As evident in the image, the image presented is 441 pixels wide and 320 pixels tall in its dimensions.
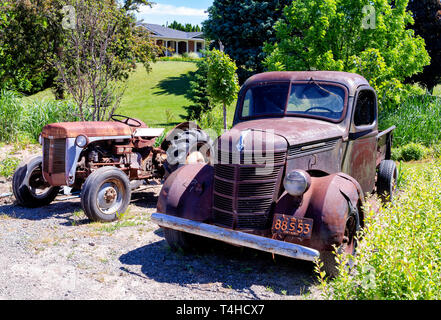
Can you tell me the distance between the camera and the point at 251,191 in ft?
14.7

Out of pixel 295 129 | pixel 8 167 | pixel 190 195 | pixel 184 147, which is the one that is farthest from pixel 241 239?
pixel 8 167

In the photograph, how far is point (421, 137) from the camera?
521 inches

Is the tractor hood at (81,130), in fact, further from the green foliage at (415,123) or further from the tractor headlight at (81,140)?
the green foliage at (415,123)

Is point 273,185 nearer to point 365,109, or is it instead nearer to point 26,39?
point 365,109

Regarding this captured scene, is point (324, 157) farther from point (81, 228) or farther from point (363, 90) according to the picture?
point (81, 228)

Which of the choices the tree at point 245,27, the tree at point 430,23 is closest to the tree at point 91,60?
the tree at point 245,27

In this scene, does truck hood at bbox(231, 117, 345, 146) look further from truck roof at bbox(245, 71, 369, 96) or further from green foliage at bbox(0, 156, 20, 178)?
green foliage at bbox(0, 156, 20, 178)

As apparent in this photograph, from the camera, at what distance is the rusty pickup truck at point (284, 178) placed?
427 cm

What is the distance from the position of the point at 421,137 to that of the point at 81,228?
35.9 ft

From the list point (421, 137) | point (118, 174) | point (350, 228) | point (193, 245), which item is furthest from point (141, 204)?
point (421, 137)

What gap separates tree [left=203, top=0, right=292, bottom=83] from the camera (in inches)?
936

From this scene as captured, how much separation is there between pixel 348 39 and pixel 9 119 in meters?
9.60

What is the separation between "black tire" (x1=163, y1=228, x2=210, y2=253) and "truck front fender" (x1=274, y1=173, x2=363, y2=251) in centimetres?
135

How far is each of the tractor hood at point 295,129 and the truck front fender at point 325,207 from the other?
52 centimetres
